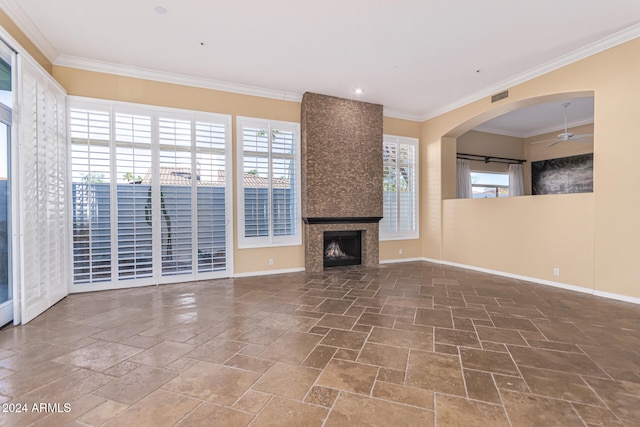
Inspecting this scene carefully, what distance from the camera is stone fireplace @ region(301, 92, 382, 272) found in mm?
5156

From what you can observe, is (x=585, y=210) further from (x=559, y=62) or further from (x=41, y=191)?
(x=41, y=191)

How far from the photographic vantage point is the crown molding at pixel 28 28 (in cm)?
291

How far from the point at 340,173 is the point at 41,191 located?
411cm

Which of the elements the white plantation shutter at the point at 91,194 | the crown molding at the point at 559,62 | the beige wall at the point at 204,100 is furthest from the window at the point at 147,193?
the crown molding at the point at 559,62

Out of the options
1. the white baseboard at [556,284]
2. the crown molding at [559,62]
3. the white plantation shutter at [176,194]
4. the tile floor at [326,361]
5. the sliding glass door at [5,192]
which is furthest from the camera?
the white plantation shutter at [176,194]

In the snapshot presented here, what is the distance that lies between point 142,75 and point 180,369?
4.23 metres

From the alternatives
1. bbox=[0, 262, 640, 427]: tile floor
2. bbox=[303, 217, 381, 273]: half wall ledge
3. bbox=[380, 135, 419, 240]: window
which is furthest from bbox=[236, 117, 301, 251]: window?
bbox=[380, 135, 419, 240]: window

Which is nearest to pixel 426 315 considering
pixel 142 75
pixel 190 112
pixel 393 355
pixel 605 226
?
pixel 393 355

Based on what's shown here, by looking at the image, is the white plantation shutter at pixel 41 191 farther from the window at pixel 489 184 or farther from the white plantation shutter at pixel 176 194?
the window at pixel 489 184

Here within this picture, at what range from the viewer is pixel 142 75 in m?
4.34

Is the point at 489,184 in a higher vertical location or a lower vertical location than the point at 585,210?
higher

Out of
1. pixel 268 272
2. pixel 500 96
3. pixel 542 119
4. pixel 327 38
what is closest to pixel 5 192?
pixel 268 272

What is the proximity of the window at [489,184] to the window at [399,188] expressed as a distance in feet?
7.17

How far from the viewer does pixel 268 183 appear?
16.8 feet
